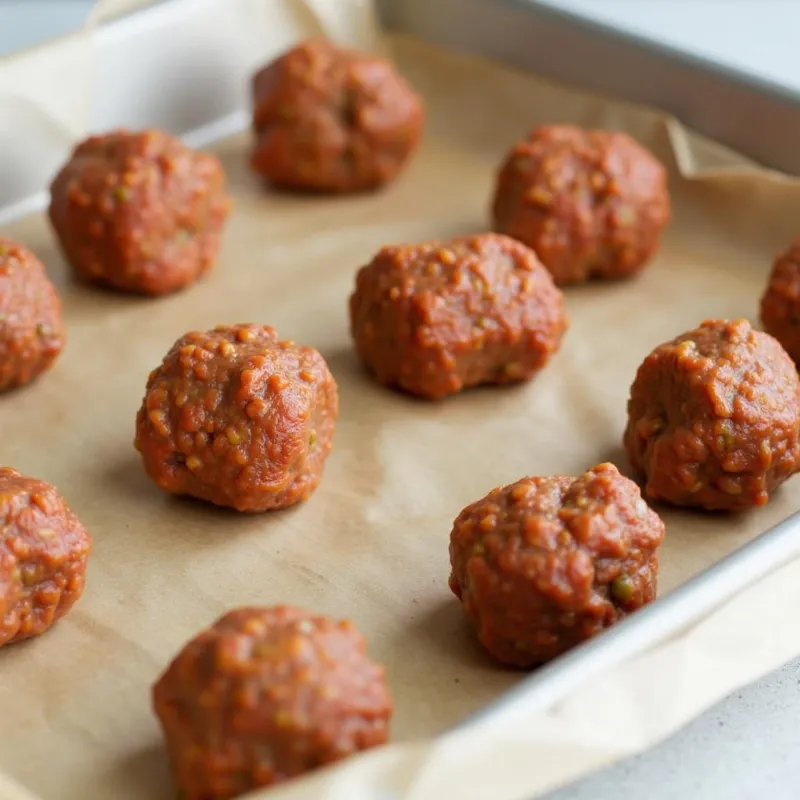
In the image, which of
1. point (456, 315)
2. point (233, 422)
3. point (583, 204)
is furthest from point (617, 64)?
point (233, 422)

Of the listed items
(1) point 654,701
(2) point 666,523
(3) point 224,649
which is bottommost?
(2) point 666,523

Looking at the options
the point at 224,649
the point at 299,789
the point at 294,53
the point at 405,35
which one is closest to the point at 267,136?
the point at 294,53

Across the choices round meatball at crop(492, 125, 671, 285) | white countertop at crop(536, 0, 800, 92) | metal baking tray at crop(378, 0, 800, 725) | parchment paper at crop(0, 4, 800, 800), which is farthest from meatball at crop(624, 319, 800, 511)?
white countertop at crop(536, 0, 800, 92)

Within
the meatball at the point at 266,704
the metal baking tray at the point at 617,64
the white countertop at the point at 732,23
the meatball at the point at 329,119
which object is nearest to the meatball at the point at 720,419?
the meatball at the point at 266,704

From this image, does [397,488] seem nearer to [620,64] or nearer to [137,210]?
[137,210]

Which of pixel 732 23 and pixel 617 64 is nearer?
pixel 617 64

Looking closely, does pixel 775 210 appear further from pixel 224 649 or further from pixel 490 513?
pixel 224 649

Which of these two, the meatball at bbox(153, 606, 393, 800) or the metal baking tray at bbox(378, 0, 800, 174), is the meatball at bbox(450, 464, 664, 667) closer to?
the meatball at bbox(153, 606, 393, 800)
